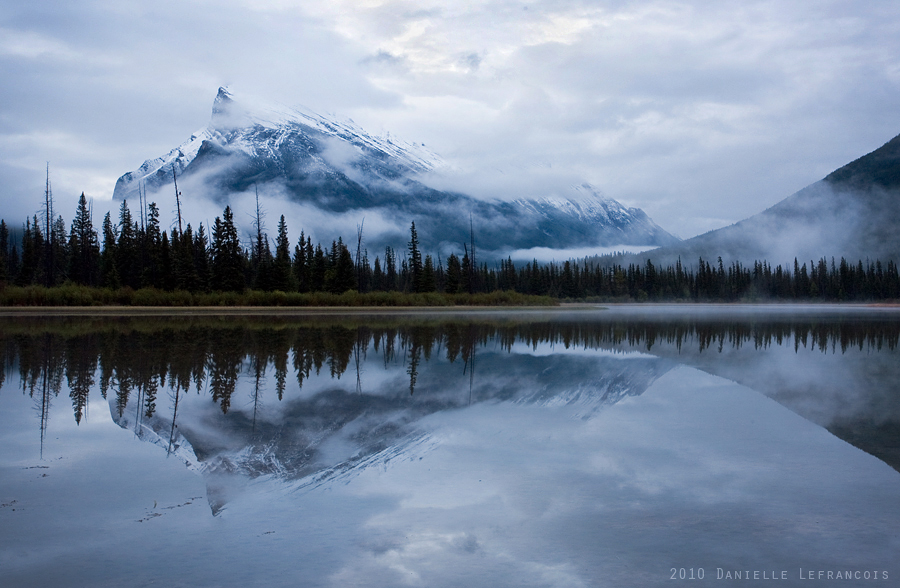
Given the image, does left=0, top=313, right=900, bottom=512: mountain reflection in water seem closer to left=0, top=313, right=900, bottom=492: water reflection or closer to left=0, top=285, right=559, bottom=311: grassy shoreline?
left=0, top=313, right=900, bottom=492: water reflection

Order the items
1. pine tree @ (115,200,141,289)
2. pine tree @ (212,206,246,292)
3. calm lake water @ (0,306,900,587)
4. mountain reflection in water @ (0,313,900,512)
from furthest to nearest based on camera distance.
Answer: pine tree @ (115,200,141,289) < pine tree @ (212,206,246,292) < mountain reflection in water @ (0,313,900,512) < calm lake water @ (0,306,900,587)

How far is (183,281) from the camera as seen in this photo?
52.5 meters

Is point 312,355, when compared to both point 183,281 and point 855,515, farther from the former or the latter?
point 183,281

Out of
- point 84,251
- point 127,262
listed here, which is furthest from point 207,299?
point 84,251

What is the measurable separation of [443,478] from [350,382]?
504 centimetres

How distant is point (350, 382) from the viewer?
9.87 metres

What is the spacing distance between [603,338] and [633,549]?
639 inches

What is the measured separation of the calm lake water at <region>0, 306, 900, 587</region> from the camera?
3527 millimetres

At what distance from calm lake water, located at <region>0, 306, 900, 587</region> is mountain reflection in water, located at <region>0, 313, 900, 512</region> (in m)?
0.06

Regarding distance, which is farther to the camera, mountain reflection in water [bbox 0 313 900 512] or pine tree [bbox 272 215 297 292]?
pine tree [bbox 272 215 297 292]

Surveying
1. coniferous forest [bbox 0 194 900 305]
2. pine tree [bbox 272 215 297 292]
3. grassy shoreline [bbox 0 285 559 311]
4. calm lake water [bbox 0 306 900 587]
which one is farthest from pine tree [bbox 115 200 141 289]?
calm lake water [bbox 0 306 900 587]

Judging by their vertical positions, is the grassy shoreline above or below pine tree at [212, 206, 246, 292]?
below

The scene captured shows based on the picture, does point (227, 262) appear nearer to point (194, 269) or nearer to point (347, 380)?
point (194, 269)

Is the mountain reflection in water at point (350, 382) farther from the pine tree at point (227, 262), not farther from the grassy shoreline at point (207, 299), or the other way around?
the pine tree at point (227, 262)
